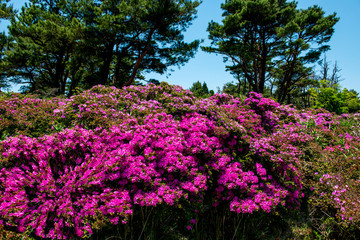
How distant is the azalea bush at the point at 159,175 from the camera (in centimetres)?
238

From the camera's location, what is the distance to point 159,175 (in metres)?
2.78

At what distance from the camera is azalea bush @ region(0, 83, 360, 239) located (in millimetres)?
2381

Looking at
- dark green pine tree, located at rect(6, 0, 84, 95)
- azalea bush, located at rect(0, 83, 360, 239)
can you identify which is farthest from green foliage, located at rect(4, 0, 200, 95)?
azalea bush, located at rect(0, 83, 360, 239)

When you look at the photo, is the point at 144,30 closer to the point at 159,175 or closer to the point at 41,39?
the point at 41,39

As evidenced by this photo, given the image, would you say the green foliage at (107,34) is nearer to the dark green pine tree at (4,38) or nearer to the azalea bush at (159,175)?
the dark green pine tree at (4,38)

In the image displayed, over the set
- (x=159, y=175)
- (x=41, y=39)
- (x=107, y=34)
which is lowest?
(x=159, y=175)

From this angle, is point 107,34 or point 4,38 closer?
point 107,34

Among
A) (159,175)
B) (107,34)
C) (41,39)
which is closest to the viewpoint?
(159,175)

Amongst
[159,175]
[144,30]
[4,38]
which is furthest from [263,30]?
[4,38]

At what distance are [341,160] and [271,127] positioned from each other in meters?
1.60

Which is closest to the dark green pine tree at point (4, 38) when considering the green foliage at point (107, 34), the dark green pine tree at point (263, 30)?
the green foliage at point (107, 34)

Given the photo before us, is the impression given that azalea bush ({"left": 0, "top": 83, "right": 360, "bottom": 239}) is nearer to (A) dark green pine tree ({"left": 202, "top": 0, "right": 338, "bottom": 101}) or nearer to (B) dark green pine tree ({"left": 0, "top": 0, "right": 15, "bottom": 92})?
(A) dark green pine tree ({"left": 202, "top": 0, "right": 338, "bottom": 101})

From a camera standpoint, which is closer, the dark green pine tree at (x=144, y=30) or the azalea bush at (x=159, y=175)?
the azalea bush at (x=159, y=175)

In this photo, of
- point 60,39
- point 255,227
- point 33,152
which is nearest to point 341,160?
point 255,227
